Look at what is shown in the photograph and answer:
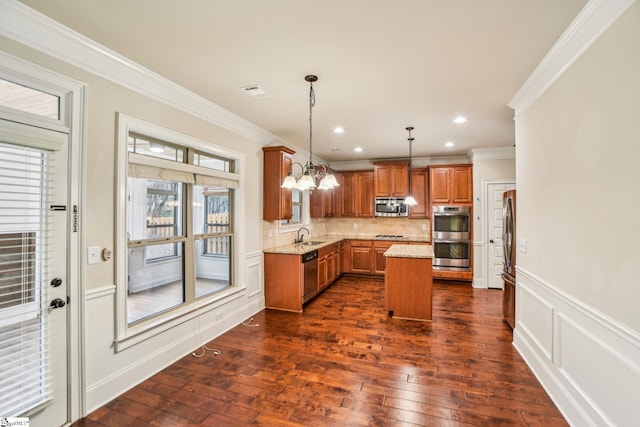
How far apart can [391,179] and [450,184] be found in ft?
4.12

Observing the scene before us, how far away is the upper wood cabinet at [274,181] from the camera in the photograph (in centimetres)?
451

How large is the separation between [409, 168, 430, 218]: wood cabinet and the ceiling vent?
4446 millimetres

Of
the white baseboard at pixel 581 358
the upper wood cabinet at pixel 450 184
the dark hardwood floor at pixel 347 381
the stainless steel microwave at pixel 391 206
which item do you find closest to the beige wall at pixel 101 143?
the dark hardwood floor at pixel 347 381

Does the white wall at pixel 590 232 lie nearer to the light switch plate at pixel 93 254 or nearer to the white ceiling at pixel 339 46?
the white ceiling at pixel 339 46

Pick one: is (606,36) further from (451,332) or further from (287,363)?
(287,363)

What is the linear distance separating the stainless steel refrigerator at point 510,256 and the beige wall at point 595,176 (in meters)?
0.93

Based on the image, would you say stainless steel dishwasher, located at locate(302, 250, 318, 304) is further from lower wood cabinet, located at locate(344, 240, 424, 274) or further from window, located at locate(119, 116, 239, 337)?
lower wood cabinet, located at locate(344, 240, 424, 274)

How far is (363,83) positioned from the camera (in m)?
2.90

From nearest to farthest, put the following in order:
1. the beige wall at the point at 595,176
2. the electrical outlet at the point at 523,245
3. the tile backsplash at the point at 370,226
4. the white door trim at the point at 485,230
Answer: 1. the beige wall at the point at 595,176
2. the electrical outlet at the point at 523,245
3. the white door trim at the point at 485,230
4. the tile backsplash at the point at 370,226

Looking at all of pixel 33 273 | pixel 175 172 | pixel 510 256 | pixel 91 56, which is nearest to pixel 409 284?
pixel 510 256

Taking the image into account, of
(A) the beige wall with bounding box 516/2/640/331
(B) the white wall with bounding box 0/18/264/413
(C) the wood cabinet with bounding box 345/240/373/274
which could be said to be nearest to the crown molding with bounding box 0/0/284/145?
(B) the white wall with bounding box 0/18/264/413

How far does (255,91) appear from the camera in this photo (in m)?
3.07

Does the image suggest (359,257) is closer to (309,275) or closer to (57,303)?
(309,275)

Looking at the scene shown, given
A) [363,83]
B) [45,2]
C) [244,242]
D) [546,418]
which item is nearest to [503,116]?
[363,83]
